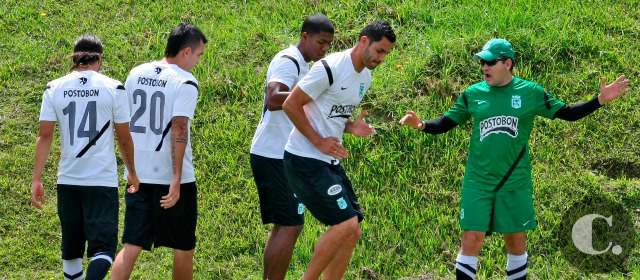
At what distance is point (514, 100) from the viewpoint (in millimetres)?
7918

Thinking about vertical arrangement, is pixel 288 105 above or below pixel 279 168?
above

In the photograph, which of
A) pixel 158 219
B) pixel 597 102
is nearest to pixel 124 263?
pixel 158 219

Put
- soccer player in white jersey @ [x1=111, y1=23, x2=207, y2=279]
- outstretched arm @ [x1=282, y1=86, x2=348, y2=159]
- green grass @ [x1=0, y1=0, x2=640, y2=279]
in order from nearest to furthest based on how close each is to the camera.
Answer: outstretched arm @ [x1=282, y1=86, x2=348, y2=159]
soccer player in white jersey @ [x1=111, y1=23, x2=207, y2=279]
green grass @ [x1=0, y1=0, x2=640, y2=279]

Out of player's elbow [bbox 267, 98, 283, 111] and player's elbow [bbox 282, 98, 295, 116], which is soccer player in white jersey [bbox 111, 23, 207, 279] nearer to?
player's elbow [bbox 267, 98, 283, 111]

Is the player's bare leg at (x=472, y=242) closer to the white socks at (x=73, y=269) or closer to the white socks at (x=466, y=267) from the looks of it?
the white socks at (x=466, y=267)

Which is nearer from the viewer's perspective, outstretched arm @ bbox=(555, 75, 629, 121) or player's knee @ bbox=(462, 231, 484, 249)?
outstretched arm @ bbox=(555, 75, 629, 121)

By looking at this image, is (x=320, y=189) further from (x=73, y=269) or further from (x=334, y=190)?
(x=73, y=269)

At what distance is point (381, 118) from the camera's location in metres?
11.0

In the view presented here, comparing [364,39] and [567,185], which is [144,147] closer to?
[364,39]

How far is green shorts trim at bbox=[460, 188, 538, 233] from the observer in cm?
794

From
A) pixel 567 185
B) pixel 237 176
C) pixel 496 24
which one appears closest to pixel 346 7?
pixel 496 24

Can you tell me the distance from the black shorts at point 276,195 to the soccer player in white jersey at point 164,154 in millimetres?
554

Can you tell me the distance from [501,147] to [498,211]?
491mm

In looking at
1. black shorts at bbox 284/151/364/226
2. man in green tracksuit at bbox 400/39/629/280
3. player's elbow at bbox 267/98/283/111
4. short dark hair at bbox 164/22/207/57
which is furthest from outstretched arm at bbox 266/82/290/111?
man in green tracksuit at bbox 400/39/629/280
